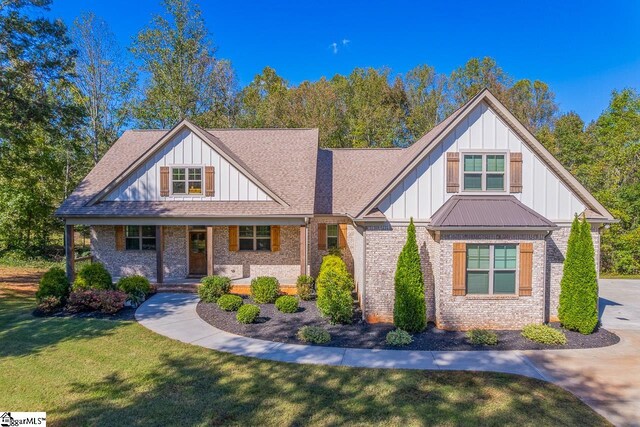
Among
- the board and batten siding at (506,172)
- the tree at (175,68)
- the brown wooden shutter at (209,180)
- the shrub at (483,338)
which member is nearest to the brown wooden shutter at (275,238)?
the brown wooden shutter at (209,180)

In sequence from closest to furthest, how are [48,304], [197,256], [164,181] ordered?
[48,304] → [164,181] → [197,256]

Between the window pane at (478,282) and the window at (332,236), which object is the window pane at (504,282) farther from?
the window at (332,236)

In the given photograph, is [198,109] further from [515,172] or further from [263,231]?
[515,172]

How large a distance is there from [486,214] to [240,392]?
27.1 feet

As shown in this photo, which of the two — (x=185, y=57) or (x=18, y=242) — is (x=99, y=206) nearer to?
(x=18, y=242)

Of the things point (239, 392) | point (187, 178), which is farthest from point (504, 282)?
point (187, 178)

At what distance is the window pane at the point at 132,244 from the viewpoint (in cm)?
1648

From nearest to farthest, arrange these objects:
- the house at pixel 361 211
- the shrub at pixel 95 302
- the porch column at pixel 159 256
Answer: the house at pixel 361 211, the shrub at pixel 95 302, the porch column at pixel 159 256

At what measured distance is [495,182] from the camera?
11.7 m

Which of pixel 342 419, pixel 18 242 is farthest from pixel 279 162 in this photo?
pixel 18 242

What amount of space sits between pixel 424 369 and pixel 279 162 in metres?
12.0

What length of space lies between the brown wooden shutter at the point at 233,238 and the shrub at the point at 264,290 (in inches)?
124

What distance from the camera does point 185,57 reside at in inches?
1072

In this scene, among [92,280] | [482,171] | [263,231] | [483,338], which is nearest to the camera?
[483,338]
